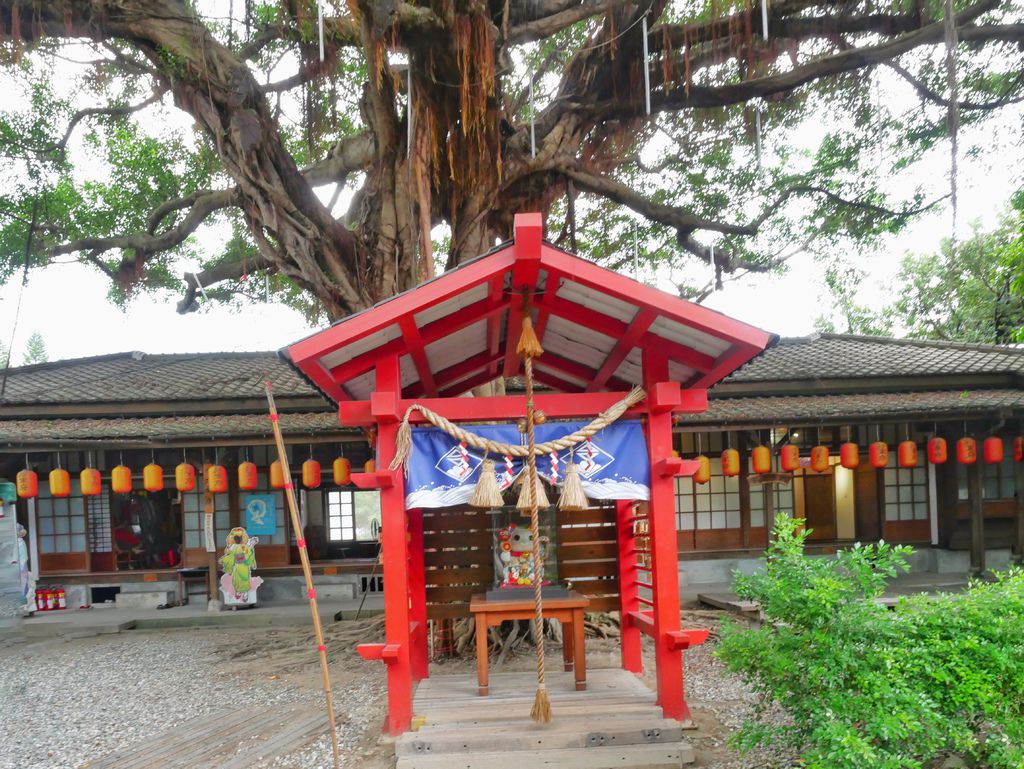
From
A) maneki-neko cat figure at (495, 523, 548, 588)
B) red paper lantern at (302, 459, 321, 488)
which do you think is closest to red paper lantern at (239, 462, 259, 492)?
red paper lantern at (302, 459, 321, 488)

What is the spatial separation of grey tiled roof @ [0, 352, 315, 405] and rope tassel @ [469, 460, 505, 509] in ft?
25.9

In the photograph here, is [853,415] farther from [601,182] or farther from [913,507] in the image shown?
[601,182]

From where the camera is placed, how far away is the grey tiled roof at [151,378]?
12750 mm

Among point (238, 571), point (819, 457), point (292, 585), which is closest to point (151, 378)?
point (238, 571)

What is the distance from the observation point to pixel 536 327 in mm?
5801

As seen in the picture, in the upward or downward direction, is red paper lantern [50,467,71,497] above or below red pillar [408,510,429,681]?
above

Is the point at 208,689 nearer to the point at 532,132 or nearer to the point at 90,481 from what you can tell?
the point at 90,481

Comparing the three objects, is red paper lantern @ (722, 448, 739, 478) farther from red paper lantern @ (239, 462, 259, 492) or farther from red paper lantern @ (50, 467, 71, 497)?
red paper lantern @ (50, 467, 71, 497)

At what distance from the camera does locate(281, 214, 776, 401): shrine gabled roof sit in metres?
4.65

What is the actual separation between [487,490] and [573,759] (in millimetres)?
1941

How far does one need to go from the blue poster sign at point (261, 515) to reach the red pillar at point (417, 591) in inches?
288

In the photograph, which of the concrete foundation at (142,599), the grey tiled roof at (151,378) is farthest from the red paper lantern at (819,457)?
the concrete foundation at (142,599)

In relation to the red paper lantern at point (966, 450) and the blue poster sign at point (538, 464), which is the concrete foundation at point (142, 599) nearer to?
the blue poster sign at point (538, 464)

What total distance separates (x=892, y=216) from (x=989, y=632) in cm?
845
